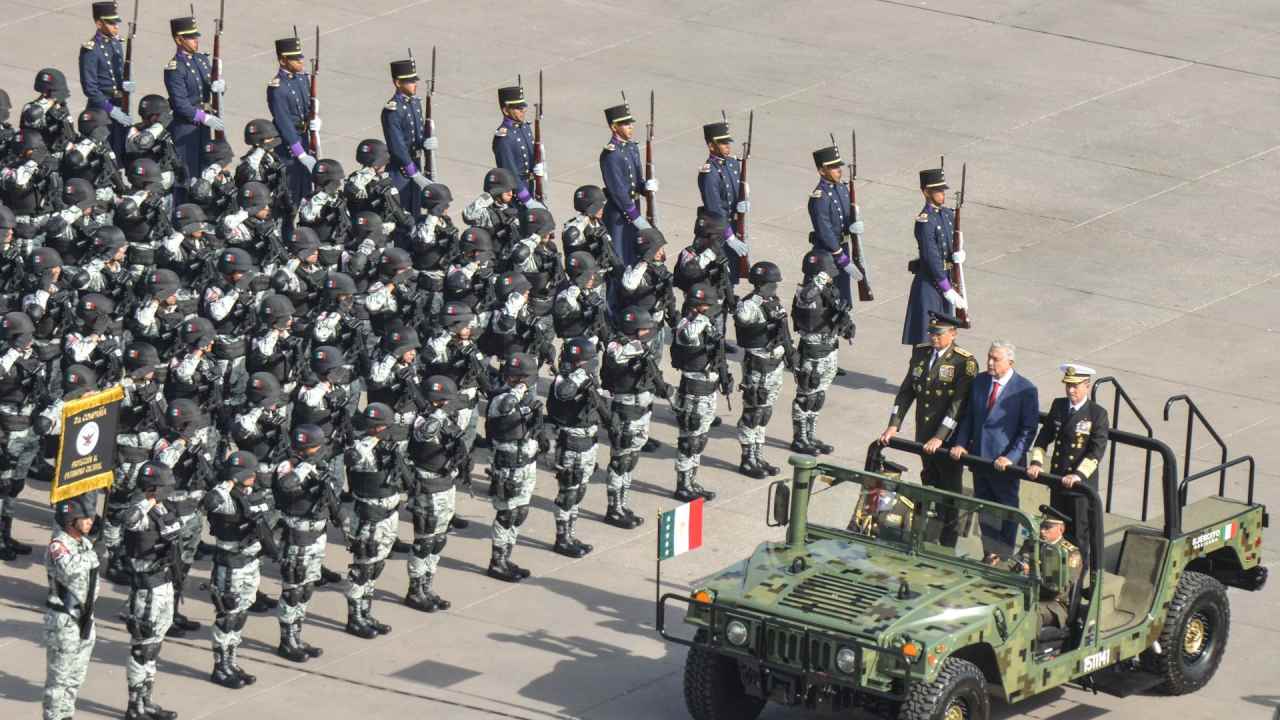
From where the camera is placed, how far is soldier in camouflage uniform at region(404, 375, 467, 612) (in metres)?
22.7

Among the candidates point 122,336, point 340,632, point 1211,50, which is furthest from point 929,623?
point 1211,50

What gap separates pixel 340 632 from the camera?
22.5 m

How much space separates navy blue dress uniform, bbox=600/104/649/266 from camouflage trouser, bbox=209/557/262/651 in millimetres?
8224

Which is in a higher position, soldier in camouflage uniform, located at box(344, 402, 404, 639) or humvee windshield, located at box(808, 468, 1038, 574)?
humvee windshield, located at box(808, 468, 1038, 574)

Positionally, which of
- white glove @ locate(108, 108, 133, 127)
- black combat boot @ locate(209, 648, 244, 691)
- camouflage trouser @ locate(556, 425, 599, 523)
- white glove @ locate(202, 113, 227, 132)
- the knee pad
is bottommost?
black combat boot @ locate(209, 648, 244, 691)

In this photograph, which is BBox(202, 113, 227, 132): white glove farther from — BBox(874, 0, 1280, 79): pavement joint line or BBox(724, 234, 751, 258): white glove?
BBox(874, 0, 1280, 79): pavement joint line

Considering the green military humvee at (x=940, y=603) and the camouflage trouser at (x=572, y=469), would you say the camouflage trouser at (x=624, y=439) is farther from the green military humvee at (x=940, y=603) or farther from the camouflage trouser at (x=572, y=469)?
the green military humvee at (x=940, y=603)

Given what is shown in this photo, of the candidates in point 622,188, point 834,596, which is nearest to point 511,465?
point 834,596

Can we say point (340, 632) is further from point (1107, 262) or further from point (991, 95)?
point (991, 95)

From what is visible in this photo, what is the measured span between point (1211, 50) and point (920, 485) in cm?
1775

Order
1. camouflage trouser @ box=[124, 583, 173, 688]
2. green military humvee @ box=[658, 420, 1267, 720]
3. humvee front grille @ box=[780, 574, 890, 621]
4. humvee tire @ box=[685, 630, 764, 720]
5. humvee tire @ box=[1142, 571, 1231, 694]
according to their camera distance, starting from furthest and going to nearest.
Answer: humvee tire @ box=[1142, 571, 1231, 694]
camouflage trouser @ box=[124, 583, 173, 688]
humvee tire @ box=[685, 630, 764, 720]
humvee front grille @ box=[780, 574, 890, 621]
green military humvee @ box=[658, 420, 1267, 720]

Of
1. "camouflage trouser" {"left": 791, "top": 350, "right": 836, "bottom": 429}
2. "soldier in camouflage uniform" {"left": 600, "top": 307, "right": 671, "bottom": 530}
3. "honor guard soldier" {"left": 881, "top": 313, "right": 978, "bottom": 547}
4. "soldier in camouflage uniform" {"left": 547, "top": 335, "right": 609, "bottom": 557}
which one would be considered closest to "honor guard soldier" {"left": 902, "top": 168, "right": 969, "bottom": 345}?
"camouflage trouser" {"left": 791, "top": 350, "right": 836, "bottom": 429}

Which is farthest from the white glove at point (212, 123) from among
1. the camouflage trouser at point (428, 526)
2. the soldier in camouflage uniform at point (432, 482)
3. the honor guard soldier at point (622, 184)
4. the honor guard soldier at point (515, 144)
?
the camouflage trouser at point (428, 526)

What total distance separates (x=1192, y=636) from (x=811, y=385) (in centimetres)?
557
